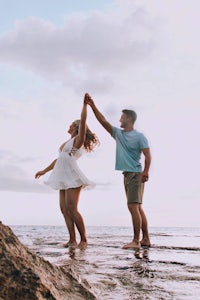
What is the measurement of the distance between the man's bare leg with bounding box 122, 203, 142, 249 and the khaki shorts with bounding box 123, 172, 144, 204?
0.10 meters

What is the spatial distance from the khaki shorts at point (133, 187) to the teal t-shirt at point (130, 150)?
0.34 ft

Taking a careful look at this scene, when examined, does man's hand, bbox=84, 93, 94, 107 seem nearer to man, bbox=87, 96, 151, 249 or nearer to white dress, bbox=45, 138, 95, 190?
man, bbox=87, 96, 151, 249

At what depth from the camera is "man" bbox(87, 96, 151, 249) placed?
257 inches

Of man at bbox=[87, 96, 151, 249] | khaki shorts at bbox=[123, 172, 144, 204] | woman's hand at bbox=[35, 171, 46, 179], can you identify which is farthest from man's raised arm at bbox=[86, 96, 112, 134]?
woman's hand at bbox=[35, 171, 46, 179]

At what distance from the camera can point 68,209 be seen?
263 inches

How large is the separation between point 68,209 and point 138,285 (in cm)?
381

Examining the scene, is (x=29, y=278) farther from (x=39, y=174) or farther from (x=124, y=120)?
(x=39, y=174)

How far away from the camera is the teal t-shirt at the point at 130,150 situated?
6.66m

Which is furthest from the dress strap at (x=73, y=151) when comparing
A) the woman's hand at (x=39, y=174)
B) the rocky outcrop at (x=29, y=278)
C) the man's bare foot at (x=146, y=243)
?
the rocky outcrop at (x=29, y=278)

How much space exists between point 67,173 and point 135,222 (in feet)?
4.70

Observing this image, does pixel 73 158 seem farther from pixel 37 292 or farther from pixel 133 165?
pixel 37 292

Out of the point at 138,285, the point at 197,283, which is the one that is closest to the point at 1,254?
the point at 138,285

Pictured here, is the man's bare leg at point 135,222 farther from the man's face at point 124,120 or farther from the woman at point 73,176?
the man's face at point 124,120

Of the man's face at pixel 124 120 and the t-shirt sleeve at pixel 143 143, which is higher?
the man's face at pixel 124 120
